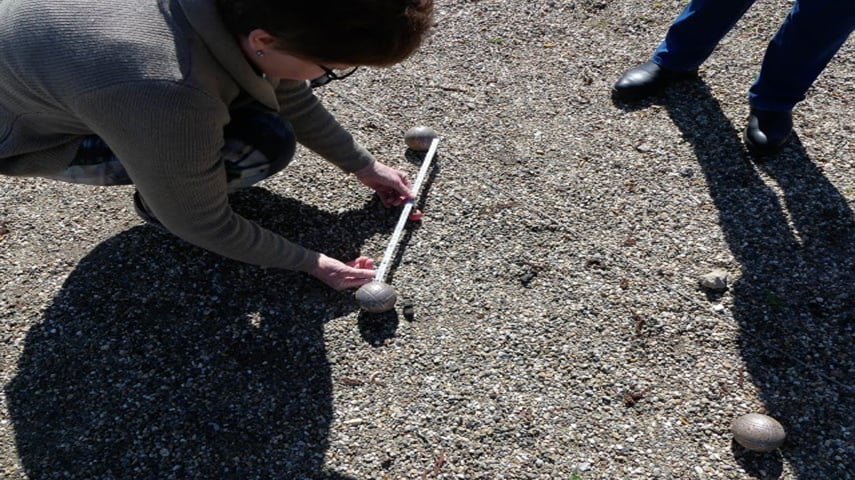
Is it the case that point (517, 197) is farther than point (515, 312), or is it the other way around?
point (517, 197)

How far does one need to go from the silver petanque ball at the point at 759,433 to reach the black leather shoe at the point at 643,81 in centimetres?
186

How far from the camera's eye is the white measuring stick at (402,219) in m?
2.94

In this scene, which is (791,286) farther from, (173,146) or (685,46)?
(173,146)

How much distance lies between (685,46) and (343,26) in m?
2.40

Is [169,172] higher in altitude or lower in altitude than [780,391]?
higher

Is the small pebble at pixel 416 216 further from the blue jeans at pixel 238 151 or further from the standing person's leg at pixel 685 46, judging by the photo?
the standing person's leg at pixel 685 46

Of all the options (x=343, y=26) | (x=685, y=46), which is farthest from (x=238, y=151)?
(x=685, y=46)

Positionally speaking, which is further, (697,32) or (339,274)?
(697,32)

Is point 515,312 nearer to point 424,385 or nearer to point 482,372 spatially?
point 482,372

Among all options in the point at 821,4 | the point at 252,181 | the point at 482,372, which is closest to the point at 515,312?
the point at 482,372

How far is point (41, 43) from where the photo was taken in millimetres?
2043

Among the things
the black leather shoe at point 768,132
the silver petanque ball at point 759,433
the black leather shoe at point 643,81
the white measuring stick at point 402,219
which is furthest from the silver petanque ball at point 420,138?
the silver petanque ball at point 759,433

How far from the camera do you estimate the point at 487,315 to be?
9.37ft

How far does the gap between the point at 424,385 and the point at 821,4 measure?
7.33 ft
